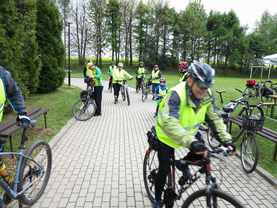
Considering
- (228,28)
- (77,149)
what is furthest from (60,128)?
(228,28)

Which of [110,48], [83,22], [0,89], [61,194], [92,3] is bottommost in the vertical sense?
[61,194]

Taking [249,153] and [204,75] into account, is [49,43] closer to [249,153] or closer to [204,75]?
[249,153]

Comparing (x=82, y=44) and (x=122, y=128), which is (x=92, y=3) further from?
(x=122, y=128)

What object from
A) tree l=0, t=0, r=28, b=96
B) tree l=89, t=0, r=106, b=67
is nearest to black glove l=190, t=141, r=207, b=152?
tree l=0, t=0, r=28, b=96

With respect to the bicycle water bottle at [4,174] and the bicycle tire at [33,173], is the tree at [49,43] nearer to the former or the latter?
the bicycle tire at [33,173]

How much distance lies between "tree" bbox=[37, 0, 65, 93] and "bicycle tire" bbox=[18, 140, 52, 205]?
9.93 meters

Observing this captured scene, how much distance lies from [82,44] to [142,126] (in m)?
38.4

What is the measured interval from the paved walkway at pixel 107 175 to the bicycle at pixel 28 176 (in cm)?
19

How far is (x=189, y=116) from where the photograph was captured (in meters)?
2.27

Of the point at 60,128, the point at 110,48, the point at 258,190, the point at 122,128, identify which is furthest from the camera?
the point at 110,48

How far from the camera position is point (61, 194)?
339 cm

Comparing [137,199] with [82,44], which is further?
[82,44]

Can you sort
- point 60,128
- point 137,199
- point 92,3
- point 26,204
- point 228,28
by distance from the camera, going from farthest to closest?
point 228,28 → point 92,3 → point 60,128 → point 137,199 → point 26,204

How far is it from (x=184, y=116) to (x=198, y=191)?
0.74 meters
